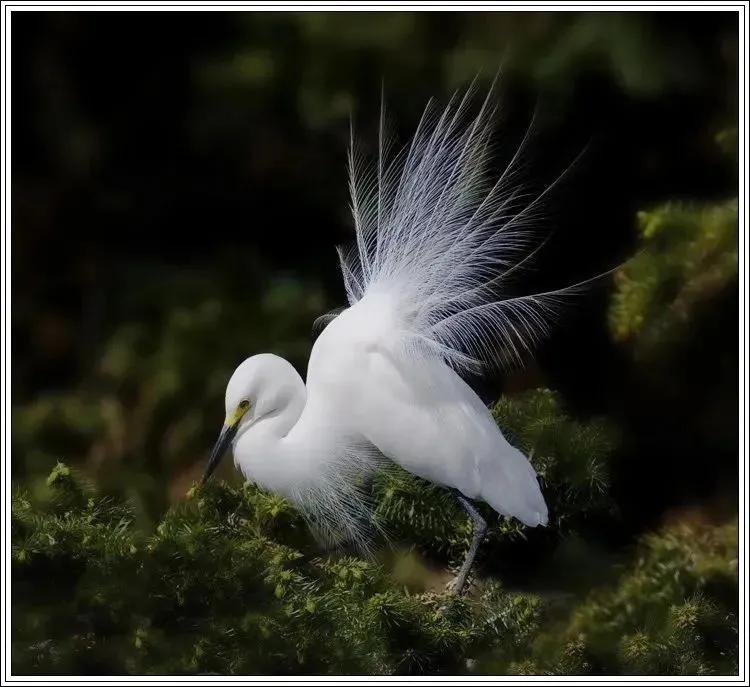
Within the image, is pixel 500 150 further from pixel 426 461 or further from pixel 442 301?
pixel 426 461

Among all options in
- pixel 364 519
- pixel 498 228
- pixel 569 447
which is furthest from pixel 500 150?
pixel 364 519

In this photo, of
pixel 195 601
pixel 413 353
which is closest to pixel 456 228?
pixel 413 353

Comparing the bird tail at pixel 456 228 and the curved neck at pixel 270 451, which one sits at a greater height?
the bird tail at pixel 456 228

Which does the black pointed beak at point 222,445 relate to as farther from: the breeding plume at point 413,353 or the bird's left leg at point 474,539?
the bird's left leg at point 474,539

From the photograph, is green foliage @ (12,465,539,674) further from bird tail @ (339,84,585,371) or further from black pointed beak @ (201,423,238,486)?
bird tail @ (339,84,585,371)

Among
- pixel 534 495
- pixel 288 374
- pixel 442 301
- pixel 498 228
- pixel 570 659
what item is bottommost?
pixel 570 659

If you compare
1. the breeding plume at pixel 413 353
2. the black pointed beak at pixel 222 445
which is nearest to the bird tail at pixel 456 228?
the breeding plume at pixel 413 353
